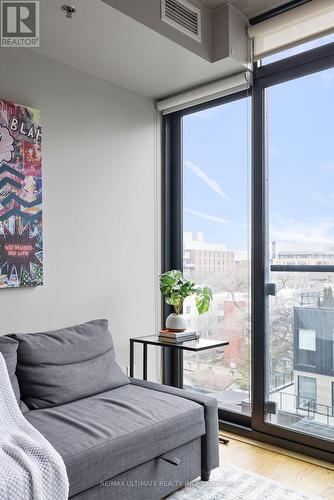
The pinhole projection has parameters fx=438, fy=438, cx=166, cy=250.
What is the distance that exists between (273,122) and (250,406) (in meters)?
1.95

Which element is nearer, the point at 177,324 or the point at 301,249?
the point at 301,249

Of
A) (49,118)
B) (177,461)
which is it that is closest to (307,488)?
(177,461)

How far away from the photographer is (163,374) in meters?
3.51

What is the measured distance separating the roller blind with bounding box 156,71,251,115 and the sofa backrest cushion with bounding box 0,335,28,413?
2139mm

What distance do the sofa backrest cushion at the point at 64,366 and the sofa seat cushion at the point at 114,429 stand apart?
0.21 feet

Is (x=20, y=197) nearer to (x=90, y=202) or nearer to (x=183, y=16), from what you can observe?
(x=90, y=202)

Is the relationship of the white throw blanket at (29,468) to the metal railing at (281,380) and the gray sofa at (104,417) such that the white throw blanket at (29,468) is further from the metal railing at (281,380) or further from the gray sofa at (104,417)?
the metal railing at (281,380)

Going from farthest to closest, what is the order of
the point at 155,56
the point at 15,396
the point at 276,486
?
the point at 155,56 < the point at 276,486 < the point at 15,396

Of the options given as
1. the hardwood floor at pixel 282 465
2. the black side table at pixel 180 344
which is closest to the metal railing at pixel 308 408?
the hardwood floor at pixel 282 465

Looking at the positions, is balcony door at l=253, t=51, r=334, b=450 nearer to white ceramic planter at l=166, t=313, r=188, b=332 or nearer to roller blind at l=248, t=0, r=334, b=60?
roller blind at l=248, t=0, r=334, b=60

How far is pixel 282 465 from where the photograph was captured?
2539 millimetres

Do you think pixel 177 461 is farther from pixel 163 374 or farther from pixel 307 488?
pixel 163 374

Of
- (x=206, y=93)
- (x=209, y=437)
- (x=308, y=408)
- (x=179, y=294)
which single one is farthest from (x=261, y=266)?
(x=206, y=93)

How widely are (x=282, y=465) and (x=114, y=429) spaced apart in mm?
1170
